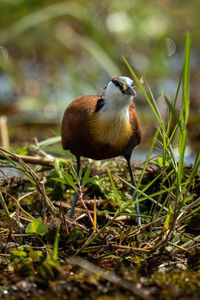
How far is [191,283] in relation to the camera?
80.7 inches

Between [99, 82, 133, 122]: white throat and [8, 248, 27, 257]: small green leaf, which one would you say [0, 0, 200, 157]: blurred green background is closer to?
[99, 82, 133, 122]: white throat

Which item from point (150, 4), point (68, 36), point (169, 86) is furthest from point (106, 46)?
point (150, 4)

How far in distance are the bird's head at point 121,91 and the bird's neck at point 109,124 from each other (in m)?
0.04

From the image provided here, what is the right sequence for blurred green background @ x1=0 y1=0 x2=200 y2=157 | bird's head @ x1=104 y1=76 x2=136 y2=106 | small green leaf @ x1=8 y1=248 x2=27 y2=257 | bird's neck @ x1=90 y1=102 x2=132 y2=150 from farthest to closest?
blurred green background @ x1=0 y1=0 x2=200 y2=157, bird's neck @ x1=90 y1=102 x2=132 y2=150, bird's head @ x1=104 y1=76 x2=136 y2=106, small green leaf @ x1=8 y1=248 x2=27 y2=257

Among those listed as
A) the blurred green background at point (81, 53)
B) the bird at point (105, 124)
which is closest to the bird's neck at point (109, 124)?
the bird at point (105, 124)

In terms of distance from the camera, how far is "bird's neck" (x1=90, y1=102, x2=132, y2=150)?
Result: 2.65 m

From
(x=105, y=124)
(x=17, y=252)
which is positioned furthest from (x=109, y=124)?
(x=17, y=252)

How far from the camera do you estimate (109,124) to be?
A: 2.65 meters

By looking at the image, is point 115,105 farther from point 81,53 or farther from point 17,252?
point 81,53

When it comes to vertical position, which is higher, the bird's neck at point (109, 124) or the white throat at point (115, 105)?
the white throat at point (115, 105)

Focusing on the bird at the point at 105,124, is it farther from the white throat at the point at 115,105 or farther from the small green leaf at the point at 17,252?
the small green leaf at the point at 17,252

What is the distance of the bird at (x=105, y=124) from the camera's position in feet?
8.59

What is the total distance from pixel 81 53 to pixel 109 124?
16.6 feet

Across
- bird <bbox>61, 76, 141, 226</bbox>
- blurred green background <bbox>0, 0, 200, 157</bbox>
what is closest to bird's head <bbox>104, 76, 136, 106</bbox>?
bird <bbox>61, 76, 141, 226</bbox>
